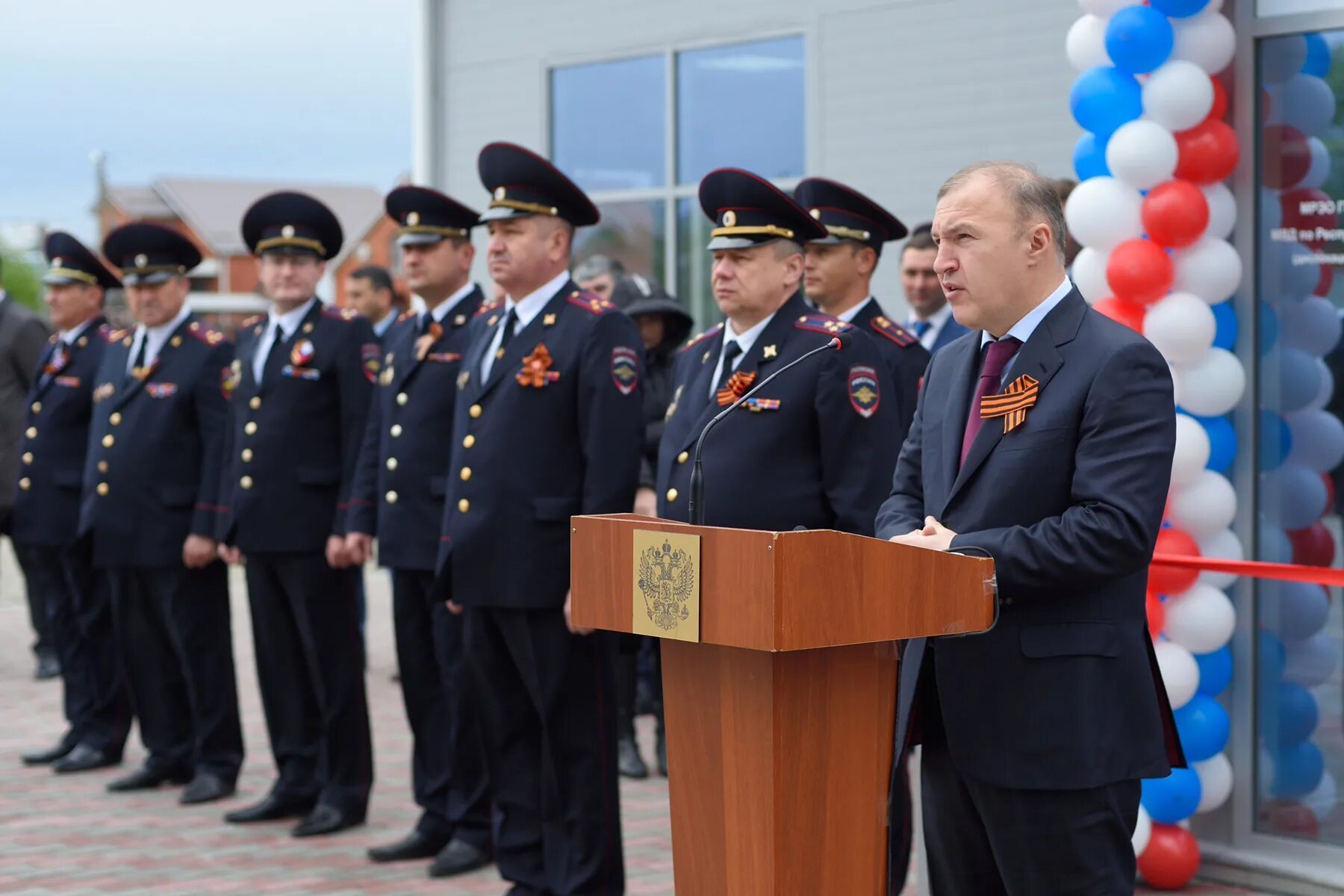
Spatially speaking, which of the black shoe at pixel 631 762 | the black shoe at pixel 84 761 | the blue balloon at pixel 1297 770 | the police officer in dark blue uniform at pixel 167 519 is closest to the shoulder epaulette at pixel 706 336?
the blue balloon at pixel 1297 770

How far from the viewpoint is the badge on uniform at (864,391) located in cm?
407

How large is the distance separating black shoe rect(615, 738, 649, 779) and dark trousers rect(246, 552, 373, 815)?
3.93ft

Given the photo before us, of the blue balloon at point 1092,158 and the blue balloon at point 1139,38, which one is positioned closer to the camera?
the blue balloon at point 1139,38

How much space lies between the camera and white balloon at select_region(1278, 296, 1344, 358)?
4.91 metres

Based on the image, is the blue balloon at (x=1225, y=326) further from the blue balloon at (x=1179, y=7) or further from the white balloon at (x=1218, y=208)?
the blue balloon at (x=1179, y=7)

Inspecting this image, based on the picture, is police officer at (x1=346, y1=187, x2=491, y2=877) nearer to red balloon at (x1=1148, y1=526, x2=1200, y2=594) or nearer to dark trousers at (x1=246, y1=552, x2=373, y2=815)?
dark trousers at (x1=246, y1=552, x2=373, y2=815)

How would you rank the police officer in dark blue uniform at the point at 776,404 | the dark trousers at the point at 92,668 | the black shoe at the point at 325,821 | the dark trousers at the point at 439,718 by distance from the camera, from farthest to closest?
1. the dark trousers at the point at 92,668
2. the black shoe at the point at 325,821
3. the dark trousers at the point at 439,718
4. the police officer in dark blue uniform at the point at 776,404

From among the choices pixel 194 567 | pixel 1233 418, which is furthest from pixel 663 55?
pixel 1233 418

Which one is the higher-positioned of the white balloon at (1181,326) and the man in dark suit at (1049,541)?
the white balloon at (1181,326)

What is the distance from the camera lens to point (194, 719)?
255 inches

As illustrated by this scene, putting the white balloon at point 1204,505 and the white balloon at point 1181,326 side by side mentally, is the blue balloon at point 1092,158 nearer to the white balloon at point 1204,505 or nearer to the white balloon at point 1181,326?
the white balloon at point 1181,326

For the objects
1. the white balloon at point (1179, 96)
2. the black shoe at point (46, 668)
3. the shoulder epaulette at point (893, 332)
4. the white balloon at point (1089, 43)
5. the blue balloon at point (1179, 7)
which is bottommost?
the black shoe at point (46, 668)

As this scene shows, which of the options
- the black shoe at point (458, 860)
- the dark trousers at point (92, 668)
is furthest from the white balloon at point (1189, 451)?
the dark trousers at point (92, 668)

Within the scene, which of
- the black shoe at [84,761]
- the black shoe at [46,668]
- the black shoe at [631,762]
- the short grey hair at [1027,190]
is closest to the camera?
the short grey hair at [1027,190]
